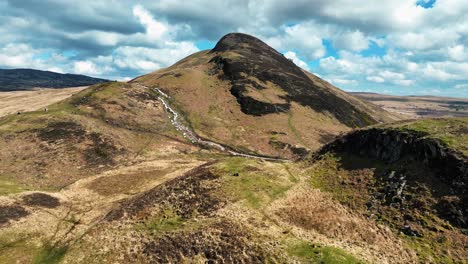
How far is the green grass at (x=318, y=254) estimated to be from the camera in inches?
1303

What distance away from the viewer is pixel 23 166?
247 ft

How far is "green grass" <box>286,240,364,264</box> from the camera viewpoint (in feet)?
109

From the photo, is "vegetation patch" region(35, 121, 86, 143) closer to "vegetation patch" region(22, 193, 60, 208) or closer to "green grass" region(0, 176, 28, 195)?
"green grass" region(0, 176, 28, 195)

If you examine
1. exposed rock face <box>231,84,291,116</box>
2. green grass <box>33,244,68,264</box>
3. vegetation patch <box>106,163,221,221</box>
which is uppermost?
exposed rock face <box>231,84,291,116</box>

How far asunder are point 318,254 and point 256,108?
119024 mm

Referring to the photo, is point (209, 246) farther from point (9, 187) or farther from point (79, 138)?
Result: point (79, 138)

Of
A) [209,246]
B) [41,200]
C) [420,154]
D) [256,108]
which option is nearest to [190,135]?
[256,108]

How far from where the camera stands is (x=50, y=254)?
4081 cm

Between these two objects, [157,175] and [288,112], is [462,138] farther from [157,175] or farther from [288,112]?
[288,112]

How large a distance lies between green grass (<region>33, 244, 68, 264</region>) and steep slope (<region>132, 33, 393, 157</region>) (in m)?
80.0

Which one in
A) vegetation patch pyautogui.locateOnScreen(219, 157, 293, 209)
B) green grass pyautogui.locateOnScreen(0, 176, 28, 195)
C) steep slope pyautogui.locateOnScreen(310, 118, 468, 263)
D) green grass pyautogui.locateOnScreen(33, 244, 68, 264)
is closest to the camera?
steep slope pyautogui.locateOnScreen(310, 118, 468, 263)

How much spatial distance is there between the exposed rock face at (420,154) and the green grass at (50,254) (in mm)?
44212

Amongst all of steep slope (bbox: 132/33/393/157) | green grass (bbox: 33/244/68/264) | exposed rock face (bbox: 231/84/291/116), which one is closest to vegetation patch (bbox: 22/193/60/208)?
green grass (bbox: 33/244/68/264)

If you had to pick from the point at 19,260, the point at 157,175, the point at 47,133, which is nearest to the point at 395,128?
the point at 157,175
